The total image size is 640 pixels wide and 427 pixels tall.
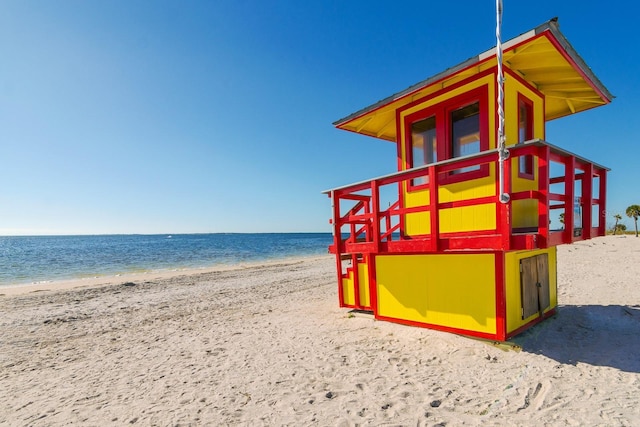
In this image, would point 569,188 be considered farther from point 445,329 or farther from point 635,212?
point 635,212

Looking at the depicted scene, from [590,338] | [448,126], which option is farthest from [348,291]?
[590,338]

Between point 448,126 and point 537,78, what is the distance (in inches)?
81.8

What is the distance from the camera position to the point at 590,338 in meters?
5.50

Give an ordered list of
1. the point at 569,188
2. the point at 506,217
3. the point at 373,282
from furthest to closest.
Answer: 1. the point at 373,282
2. the point at 569,188
3. the point at 506,217

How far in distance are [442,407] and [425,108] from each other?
16.8 feet

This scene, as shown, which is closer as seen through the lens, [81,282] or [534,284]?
[534,284]

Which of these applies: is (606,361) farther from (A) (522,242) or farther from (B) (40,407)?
(B) (40,407)

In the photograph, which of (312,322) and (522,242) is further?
(312,322)

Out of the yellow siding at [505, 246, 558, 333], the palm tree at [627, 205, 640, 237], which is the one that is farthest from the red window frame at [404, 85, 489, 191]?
the palm tree at [627, 205, 640, 237]

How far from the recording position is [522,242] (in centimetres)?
398

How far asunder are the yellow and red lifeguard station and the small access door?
0.08 feet

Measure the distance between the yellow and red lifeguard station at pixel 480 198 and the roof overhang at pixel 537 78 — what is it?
2 cm

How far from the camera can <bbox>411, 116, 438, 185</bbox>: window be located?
6070mm

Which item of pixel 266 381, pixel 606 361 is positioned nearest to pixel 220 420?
pixel 266 381
